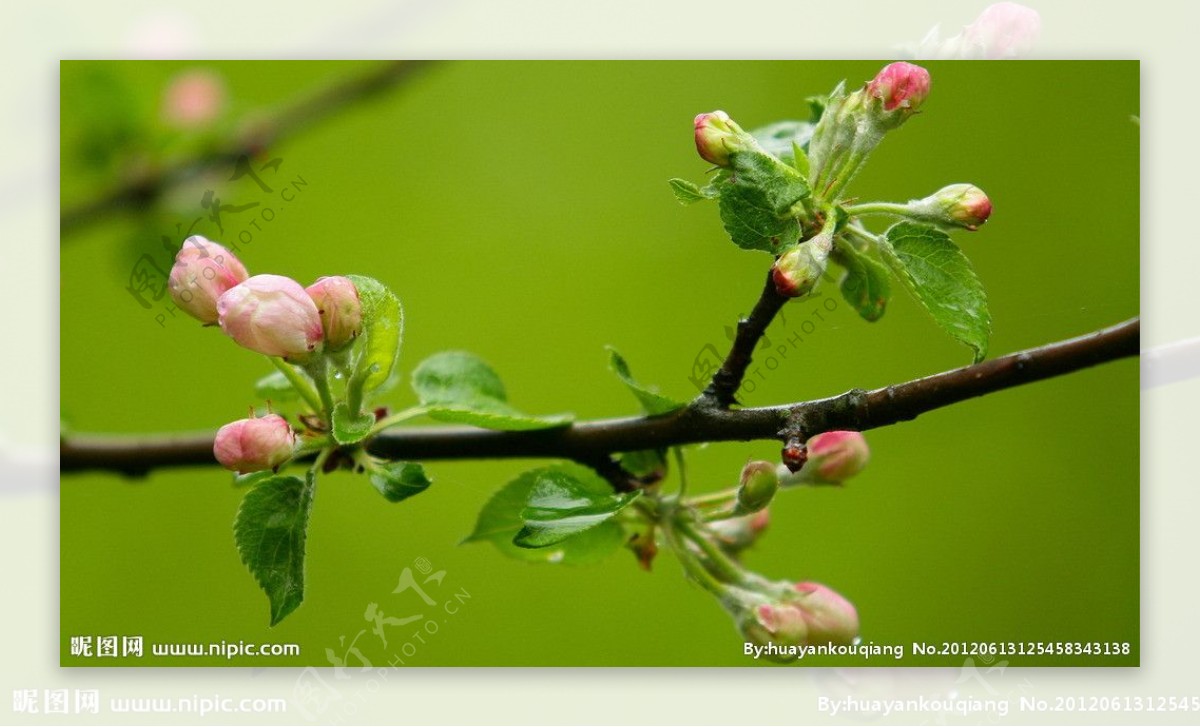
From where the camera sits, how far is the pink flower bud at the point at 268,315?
2.61 ft

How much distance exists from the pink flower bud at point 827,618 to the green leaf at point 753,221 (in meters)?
0.30

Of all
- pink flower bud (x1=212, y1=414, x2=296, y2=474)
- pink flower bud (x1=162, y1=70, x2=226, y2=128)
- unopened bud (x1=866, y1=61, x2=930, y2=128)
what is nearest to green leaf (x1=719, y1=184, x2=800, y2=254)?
unopened bud (x1=866, y1=61, x2=930, y2=128)

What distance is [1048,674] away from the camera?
121 centimetres

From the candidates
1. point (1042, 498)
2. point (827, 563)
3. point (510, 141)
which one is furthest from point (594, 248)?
point (1042, 498)

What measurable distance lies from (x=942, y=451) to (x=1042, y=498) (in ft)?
0.73

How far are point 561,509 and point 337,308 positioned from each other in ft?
0.74

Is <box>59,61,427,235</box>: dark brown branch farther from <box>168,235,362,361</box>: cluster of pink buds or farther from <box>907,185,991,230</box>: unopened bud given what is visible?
<box>907,185,991,230</box>: unopened bud

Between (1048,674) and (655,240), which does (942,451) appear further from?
(1048,674)

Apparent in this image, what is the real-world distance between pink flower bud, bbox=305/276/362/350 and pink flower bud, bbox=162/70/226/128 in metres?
0.81

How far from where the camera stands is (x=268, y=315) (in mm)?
795

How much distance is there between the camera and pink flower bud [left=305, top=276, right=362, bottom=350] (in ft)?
2.66

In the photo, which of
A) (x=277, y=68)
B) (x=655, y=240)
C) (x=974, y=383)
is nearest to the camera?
(x=974, y=383)

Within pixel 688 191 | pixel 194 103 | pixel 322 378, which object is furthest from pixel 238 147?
pixel 688 191

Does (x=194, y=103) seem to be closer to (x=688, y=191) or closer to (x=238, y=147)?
(x=238, y=147)
